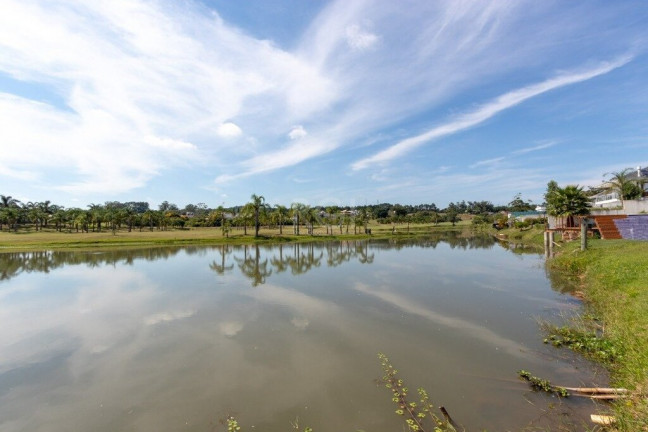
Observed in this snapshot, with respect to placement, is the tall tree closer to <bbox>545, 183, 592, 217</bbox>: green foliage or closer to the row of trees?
the row of trees

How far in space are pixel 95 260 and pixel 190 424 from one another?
134 ft

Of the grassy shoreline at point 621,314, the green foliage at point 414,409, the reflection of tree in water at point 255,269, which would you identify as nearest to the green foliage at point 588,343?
the grassy shoreline at point 621,314

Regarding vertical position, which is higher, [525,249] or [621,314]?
[621,314]

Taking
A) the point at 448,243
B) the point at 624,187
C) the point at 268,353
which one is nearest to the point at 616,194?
the point at 624,187

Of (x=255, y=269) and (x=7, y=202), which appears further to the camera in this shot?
(x=7, y=202)

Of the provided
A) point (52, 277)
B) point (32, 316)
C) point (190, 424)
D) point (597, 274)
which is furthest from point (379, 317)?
point (52, 277)

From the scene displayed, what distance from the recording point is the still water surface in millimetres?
8359

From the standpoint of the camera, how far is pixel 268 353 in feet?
39.9

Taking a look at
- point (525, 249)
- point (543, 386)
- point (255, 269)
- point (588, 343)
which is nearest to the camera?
point (543, 386)

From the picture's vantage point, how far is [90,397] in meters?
9.34

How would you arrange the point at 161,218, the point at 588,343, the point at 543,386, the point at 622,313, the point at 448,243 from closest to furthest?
the point at 543,386, the point at 588,343, the point at 622,313, the point at 448,243, the point at 161,218

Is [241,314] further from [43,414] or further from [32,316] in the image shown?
[32,316]

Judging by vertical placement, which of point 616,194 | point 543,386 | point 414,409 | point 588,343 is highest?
point 616,194

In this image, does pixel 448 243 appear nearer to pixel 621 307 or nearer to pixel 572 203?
pixel 572 203
